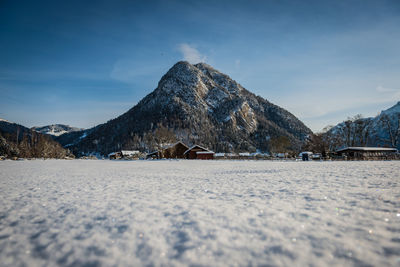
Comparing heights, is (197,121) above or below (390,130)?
above

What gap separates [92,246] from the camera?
12.0ft

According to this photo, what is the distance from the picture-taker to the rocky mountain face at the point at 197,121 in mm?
144875

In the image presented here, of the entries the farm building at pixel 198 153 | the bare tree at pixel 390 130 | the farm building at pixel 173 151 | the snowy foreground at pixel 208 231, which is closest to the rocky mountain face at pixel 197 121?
the farm building at pixel 173 151

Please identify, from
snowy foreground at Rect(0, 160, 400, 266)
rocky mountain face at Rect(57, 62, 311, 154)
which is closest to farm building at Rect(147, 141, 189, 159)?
snowy foreground at Rect(0, 160, 400, 266)

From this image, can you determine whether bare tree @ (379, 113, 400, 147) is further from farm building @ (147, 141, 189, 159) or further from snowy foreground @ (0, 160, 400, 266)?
snowy foreground @ (0, 160, 400, 266)

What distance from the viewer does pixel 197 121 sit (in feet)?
511

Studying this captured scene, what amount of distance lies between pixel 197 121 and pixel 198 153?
330 ft

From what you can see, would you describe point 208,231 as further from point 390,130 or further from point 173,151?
point 390,130

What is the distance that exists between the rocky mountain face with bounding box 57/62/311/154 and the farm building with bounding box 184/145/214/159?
76.0 m

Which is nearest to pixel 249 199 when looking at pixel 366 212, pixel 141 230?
pixel 366 212

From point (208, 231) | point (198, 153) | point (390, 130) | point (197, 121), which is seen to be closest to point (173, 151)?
point (198, 153)

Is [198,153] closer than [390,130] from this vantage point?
No

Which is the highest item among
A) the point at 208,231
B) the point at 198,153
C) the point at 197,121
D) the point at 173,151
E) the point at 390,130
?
the point at 197,121

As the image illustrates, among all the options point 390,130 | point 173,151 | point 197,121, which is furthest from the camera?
point 197,121
